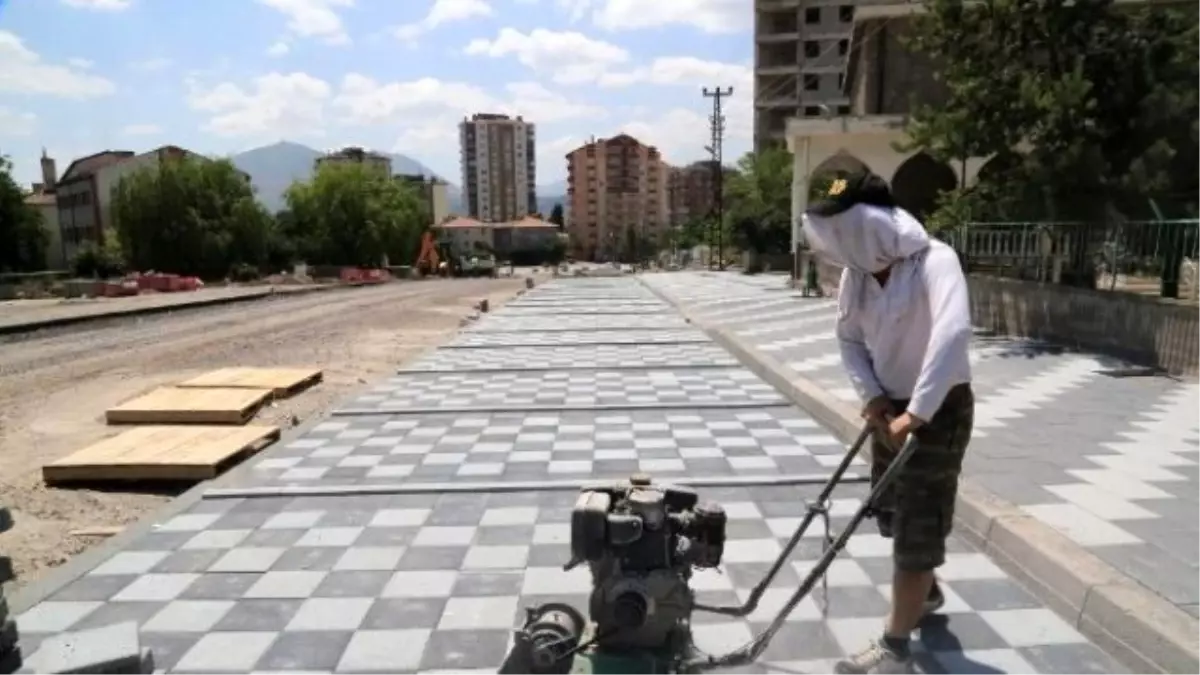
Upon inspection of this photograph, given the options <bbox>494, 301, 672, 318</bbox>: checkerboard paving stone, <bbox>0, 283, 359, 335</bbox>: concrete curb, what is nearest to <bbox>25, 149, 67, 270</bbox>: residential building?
<bbox>0, 283, 359, 335</bbox>: concrete curb

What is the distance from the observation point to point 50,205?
263 feet

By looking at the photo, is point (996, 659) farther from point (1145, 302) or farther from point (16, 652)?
point (1145, 302)

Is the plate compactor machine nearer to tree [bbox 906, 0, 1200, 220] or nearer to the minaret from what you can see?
tree [bbox 906, 0, 1200, 220]

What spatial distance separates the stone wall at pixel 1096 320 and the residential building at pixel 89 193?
7064 cm

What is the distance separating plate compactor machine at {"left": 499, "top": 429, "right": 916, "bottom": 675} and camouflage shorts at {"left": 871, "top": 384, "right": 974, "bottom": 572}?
0.12m

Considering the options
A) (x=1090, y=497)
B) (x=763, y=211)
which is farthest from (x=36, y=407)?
(x=763, y=211)

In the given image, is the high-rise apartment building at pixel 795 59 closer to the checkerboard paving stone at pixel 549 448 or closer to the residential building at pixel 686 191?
the residential building at pixel 686 191

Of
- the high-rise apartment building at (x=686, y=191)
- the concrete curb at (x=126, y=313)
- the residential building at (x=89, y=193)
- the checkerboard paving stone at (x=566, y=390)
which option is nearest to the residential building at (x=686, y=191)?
the high-rise apartment building at (x=686, y=191)

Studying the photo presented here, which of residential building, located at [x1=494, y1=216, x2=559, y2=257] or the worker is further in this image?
residential building, located at [x1=494, y1=216, x2=559, y2=257]

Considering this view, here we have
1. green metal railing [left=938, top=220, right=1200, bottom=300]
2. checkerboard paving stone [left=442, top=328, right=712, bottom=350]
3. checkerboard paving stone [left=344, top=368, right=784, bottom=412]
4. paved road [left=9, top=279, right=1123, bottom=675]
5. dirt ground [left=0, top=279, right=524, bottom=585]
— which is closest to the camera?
paved road [left=9, top=279, right=1123, bottom=675]

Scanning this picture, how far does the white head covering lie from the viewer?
2.91 m

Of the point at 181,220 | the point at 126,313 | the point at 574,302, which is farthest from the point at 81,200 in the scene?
the point at 574,302

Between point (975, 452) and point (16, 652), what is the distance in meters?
5.30

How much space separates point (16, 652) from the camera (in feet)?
9.50
